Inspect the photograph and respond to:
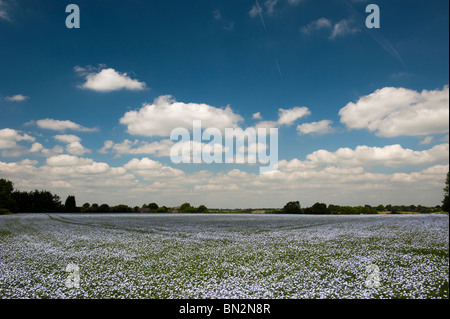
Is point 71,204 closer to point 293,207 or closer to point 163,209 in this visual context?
point 163,209

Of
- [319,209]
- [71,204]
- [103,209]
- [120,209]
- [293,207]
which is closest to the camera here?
[319,209]

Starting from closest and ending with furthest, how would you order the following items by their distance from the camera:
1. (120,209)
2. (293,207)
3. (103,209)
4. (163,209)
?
(293,207), (103,209), (120,209), (163,209)

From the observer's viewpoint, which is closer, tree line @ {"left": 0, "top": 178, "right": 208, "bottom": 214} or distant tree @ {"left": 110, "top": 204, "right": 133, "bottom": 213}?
tree line @ {"left": 0, "top": 178, "right": 208, "bottom": 214}

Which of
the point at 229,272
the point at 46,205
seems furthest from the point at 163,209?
the point at 229,272

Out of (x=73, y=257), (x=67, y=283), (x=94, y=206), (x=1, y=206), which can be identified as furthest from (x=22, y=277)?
(x=94, y=206)

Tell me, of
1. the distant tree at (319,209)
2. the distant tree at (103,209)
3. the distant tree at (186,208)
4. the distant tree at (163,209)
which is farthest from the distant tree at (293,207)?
the distant tree at (103,209)

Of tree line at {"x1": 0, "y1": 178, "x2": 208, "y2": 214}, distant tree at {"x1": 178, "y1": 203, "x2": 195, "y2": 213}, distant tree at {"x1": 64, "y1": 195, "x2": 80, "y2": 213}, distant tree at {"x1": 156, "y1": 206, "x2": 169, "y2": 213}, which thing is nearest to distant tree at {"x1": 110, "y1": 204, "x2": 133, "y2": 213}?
tree line at {"x1": 0, "y1": 178, "x2": 208, "y2": 214}

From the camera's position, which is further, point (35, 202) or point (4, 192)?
point (35, 202)

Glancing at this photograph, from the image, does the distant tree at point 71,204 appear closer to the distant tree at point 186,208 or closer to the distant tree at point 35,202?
the distant tree at point 35,202

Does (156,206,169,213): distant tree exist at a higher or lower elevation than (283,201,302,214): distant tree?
lower

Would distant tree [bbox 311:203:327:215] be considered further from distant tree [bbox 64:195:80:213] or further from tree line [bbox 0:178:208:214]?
distant tree [bbox 64:195:80:213]
